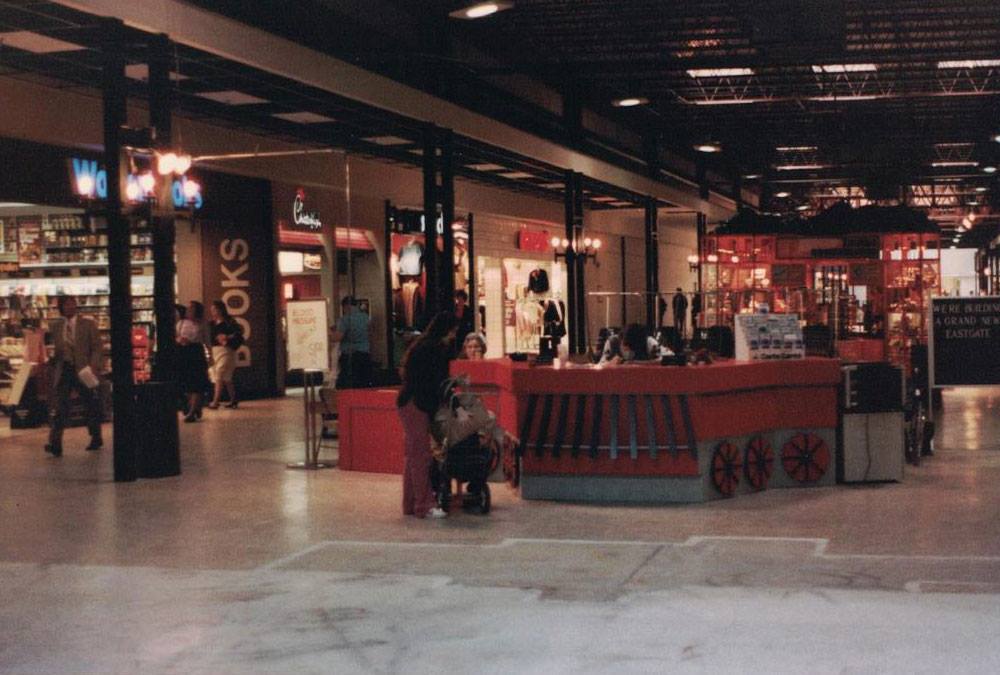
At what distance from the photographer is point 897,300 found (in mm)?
25547

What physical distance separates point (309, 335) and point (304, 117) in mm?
7103

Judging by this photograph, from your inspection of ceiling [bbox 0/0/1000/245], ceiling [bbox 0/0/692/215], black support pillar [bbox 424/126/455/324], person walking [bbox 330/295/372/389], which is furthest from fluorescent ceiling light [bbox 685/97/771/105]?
person walking [bbox 330/295/372/389]

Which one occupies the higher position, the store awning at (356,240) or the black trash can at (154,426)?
the store awning at (356,240)

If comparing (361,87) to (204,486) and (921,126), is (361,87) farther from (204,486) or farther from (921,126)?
(921,126)

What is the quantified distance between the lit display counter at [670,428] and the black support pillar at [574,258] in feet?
43.5

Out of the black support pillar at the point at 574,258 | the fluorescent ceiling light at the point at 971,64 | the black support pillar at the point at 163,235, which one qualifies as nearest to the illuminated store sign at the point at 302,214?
the black support pillar at the point at 574,258

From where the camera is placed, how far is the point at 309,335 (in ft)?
41.2

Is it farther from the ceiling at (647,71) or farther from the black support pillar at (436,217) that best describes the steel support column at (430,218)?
the ceiling at (647,71)

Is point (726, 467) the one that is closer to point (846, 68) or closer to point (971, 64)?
point (846, 68)

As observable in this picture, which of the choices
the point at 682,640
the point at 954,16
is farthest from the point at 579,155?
the point at 682,640

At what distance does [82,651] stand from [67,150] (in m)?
12.4

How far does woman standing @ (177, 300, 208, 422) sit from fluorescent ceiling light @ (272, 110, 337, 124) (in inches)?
117

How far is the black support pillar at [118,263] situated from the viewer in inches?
448

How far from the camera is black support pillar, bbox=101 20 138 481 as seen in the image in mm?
11391
